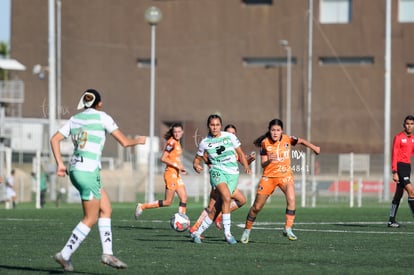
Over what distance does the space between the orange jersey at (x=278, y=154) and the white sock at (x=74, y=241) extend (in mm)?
6083

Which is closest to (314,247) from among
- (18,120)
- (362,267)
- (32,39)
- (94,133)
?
(362,267)

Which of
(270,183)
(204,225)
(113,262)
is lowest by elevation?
(204,225)

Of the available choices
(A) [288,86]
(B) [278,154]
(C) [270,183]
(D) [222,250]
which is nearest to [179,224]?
(C) [270,183]

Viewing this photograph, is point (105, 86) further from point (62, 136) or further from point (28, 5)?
point (62, 136)

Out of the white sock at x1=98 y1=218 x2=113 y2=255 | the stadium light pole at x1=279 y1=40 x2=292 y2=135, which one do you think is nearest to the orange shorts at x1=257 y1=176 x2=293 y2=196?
the white sock at x1=98 y1=218 x2=113 y2=255

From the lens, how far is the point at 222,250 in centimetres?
1739

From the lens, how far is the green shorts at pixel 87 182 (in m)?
Result: 13.9

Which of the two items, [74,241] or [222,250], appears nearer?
[74,241]

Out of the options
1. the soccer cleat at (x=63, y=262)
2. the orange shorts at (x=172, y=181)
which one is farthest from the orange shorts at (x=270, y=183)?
the soccer cleat at (x=63, y=262)

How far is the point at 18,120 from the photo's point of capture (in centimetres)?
6188

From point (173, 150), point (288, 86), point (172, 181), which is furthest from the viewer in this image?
point (288, 86)

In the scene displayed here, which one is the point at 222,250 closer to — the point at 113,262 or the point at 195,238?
the point at 195,238

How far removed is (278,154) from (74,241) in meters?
6.31

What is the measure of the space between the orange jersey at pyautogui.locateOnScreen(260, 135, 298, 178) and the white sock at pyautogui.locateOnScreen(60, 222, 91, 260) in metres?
6.08
